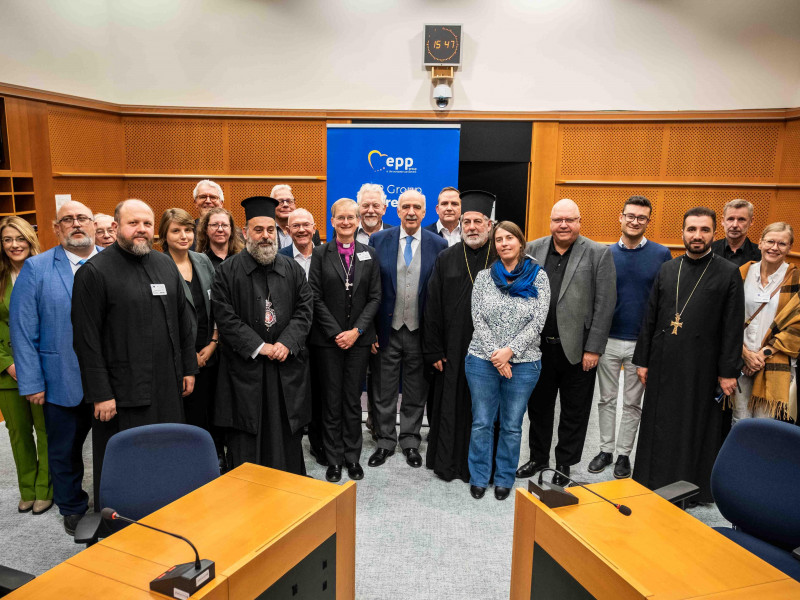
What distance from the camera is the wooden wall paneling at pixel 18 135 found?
215 inches

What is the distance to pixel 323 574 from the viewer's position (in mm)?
1967

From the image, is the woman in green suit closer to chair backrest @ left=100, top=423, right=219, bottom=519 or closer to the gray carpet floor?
the gray carpet floor

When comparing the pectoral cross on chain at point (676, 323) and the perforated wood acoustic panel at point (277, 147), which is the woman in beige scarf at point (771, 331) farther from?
the perforated wood acoustic panel at point (277, 147)

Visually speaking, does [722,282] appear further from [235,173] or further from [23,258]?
[235,173]

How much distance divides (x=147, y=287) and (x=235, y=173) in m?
4.55

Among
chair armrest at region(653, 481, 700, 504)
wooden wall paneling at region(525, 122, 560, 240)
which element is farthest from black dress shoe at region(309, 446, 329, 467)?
wooden wall paneling at region(525, 122, 560, 240)

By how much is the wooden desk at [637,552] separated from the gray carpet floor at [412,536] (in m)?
0.61

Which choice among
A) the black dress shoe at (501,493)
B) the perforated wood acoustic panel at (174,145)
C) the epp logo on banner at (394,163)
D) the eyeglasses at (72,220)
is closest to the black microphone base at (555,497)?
the black dress shoe at (501,493)

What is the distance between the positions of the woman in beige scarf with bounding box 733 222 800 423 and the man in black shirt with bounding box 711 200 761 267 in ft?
2.03

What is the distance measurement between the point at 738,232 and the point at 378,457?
10.1 feet

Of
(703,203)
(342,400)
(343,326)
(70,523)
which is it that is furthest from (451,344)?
(703,203)

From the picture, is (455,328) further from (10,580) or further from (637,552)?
(10,580)

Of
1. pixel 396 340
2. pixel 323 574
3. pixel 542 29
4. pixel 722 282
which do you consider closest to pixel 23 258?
pixel 396 340

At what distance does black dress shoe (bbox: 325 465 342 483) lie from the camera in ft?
11.8
